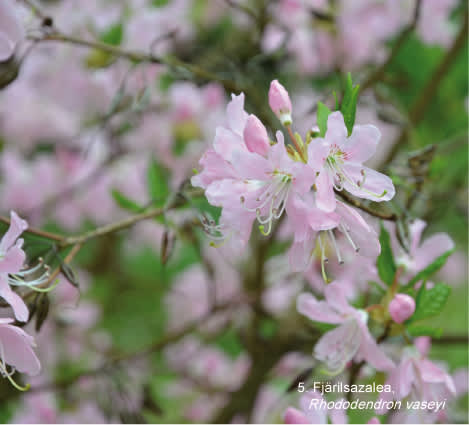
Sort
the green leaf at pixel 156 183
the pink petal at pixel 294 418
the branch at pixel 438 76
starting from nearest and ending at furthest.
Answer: the pink petal at pixel 294 418
the green leaf at pixel 156 183
the branch at pixel 438 76

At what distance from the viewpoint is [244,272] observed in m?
1.16

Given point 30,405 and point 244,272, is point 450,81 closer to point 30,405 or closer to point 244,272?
point 244,272

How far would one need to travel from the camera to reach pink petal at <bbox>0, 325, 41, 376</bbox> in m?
0.47

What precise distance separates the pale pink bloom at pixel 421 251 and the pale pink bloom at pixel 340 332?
0.08 metres

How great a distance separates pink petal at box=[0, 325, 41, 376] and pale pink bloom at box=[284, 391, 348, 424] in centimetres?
24

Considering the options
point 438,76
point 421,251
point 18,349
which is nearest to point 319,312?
point 421,251

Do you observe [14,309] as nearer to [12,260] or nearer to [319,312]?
[12,260]

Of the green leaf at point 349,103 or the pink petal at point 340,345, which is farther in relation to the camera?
the pink petal at point 340,345

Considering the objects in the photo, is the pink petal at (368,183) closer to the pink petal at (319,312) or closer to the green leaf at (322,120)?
the green leaf at (322,120)

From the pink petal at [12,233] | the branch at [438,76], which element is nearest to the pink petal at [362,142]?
the pink petal at [12,233]

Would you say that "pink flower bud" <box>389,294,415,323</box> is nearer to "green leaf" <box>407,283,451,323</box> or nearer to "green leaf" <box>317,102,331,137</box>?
"green leaf" <box>407,283,451,323</box>

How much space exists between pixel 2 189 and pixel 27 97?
240 mm

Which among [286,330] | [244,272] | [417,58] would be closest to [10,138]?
[244,272]

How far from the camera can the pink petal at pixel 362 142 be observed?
46cm
